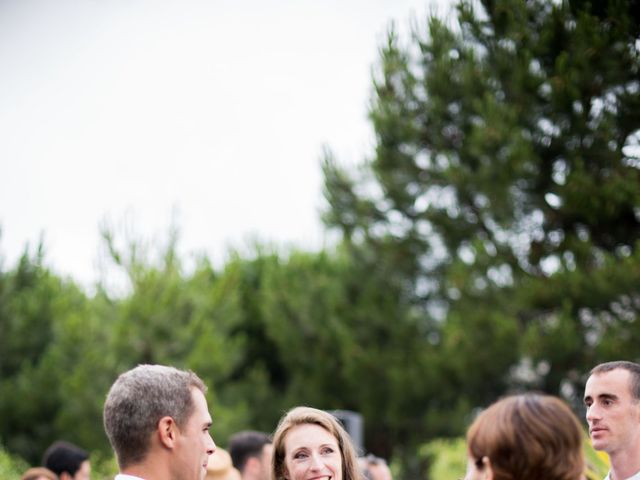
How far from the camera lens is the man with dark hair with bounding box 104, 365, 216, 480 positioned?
11.1 feet

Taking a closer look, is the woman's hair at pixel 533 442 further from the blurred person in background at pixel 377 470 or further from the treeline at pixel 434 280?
the treeline at pixel 434 280

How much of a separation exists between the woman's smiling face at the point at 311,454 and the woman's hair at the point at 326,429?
25mm

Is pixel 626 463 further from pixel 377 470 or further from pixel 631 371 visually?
pixel 377 470

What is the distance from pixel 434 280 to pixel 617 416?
1581cm

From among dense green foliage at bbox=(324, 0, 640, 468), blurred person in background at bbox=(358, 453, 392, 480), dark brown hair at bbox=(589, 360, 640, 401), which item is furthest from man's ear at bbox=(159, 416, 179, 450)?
dense green foliage at bbox=(324, 0, 640, 468)

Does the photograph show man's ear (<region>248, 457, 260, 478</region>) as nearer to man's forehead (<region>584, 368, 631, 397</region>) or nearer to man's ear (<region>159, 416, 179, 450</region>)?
man's forehead (<region>584, 368, 631, 397</region>)

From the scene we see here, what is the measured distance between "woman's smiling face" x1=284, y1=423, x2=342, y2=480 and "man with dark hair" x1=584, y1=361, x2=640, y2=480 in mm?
1285

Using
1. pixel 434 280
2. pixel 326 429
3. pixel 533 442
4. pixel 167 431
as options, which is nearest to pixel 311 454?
pixel 326 429

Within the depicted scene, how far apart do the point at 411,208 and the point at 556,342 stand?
4.19 m

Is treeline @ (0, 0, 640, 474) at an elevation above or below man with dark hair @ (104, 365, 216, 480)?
above

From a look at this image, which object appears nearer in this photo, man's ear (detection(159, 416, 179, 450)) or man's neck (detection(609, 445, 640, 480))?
man's ear (detection(159, 416, 179, 450))

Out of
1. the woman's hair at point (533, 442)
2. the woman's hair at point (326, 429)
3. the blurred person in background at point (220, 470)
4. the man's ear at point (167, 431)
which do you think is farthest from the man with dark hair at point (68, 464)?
the woman's hair at point (533, 442)

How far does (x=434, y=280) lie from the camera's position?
20.6 meters

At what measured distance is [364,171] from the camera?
66.1 feet
